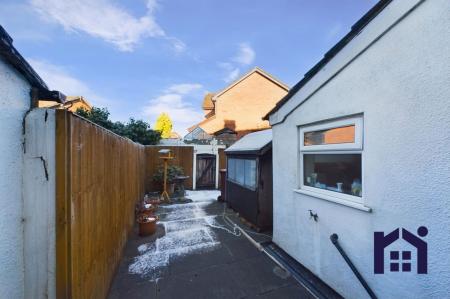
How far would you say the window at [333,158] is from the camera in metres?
2.90

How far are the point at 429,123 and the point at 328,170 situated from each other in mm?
1660

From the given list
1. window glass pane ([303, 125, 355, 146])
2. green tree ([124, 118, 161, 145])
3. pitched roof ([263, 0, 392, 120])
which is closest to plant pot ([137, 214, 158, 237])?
window glass pane ([303, 125, 355, 146])

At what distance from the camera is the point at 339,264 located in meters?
3.06

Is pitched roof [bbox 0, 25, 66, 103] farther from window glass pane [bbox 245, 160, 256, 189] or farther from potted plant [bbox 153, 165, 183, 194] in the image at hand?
potted plant [bbox 153, 165, 183, 194]

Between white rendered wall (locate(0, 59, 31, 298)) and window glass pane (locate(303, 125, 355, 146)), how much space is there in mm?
3823

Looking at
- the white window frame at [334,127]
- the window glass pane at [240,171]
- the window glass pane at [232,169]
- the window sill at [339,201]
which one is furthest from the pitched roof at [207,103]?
the window sill at [339,201]

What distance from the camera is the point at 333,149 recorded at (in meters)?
3.20

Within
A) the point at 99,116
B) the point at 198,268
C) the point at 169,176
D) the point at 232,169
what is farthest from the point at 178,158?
the point at 198,268

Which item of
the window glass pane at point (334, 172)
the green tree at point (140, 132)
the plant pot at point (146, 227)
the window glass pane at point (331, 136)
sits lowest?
the plant pot at point (146, 227)

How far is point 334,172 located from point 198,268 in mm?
3111

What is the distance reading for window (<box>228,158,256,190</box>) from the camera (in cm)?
614

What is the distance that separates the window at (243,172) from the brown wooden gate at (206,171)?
4732 millimetres

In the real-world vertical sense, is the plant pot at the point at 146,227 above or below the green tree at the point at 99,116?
below

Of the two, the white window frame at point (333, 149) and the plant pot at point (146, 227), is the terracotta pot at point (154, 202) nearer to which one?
the plant pot at point (146, 227)
